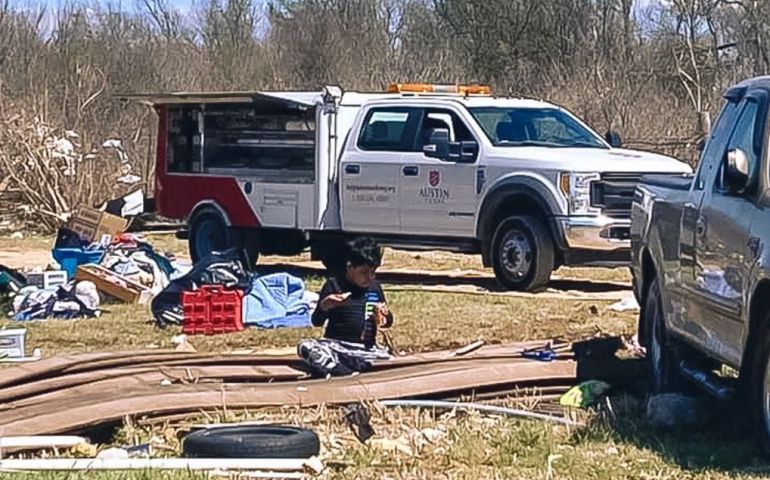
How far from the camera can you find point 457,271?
19.6 metres

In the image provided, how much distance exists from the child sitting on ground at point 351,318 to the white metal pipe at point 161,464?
8.21 feet

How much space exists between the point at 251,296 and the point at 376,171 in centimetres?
350

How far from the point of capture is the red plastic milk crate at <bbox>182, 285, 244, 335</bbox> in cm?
1377

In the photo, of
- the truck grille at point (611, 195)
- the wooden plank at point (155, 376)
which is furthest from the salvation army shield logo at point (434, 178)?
the wooden plank at point (155, 376)

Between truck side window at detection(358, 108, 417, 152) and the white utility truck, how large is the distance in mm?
16

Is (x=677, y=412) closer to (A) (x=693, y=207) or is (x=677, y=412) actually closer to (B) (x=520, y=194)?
(A) (x=693, y=207)

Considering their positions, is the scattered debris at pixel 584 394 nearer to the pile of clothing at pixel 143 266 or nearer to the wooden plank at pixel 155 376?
the wooden plank at pixel 155 376

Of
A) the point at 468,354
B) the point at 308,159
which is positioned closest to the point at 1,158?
the point at 308,159

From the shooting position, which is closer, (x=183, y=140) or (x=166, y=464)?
(x=166, y=464)

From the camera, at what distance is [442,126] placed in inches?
684

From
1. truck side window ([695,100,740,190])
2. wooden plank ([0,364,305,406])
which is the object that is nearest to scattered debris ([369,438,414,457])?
wooden plank ([0,364,305,406])

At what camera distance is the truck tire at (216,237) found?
1889 cm

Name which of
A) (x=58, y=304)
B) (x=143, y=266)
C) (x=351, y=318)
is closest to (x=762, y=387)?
(x=351, y=318)

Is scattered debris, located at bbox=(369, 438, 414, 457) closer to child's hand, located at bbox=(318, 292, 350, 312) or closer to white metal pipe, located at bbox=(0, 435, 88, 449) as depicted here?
white metal pipe, located at bbox=(0, 435, 88, 449)
